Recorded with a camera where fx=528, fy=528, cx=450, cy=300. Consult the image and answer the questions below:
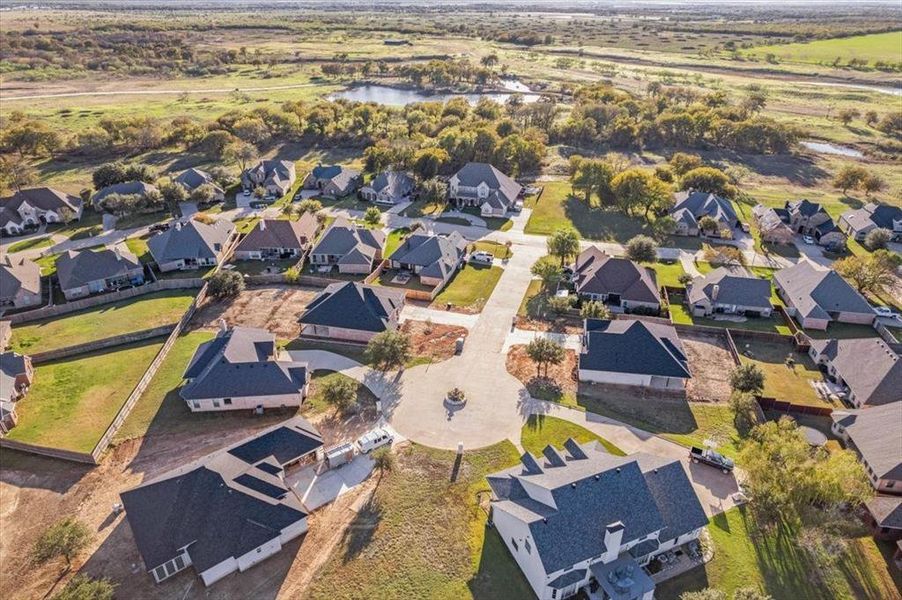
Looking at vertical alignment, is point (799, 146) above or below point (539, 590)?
below

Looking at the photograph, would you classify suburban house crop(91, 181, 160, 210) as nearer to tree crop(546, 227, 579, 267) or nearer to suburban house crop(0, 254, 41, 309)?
suburban house crop(0, 254, 41, 309)

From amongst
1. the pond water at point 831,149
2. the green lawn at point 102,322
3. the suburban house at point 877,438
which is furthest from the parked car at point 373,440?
the pond water at point 831,149

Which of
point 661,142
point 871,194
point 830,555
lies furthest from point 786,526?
point 661,142

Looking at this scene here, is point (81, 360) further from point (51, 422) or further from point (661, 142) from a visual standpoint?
point (661, 142)

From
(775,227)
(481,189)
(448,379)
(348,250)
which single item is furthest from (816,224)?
(348,250)

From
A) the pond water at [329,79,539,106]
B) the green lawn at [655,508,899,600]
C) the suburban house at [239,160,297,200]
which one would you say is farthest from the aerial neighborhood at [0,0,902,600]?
the pond water at [329,79,539,106]

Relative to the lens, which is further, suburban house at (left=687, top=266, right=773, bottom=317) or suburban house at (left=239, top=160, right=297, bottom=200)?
suburban house at (left=239, top=160, right=297, bottom=200)
